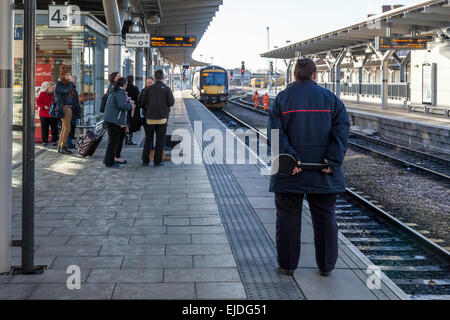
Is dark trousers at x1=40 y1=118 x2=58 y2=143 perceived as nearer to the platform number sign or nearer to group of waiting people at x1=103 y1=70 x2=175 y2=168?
the platform number sign

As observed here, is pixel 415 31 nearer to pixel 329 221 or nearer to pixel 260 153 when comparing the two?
pixel 260 153

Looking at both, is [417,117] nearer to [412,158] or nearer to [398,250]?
[412,158]

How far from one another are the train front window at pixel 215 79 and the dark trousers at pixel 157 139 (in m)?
27.0

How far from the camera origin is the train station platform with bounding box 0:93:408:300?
4105mm

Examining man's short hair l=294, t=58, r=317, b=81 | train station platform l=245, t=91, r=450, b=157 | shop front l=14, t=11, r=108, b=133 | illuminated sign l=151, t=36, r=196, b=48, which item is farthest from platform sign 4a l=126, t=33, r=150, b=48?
man's short hair l=294, t=58, r=317, b=81

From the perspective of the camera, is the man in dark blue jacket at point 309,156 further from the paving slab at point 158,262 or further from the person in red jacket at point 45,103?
the person in red jacket at point 45,103

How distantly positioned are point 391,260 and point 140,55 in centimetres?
1726

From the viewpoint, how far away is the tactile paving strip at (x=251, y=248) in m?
4.15

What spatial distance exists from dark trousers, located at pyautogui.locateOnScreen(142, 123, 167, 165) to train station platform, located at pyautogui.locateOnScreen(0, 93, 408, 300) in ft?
3.68

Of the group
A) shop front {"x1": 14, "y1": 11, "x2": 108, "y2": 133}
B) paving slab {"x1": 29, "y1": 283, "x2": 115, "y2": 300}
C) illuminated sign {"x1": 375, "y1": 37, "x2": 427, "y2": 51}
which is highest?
illuminated sign {"x1": 375, "y1": 37, "x2": 427, "y2": 51}

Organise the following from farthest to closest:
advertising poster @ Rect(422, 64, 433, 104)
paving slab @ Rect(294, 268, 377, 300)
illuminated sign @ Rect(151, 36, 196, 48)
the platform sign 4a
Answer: advertising poster @ Rect(422, 64, 433, 104) < illuminated sign @ Rect(151, 36, 196, 48) < the platform sign 4a < paving slab @ Rect(294, 268, 377, 300)

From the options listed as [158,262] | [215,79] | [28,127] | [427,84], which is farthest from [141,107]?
[215,79]

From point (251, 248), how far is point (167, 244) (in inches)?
29.4
